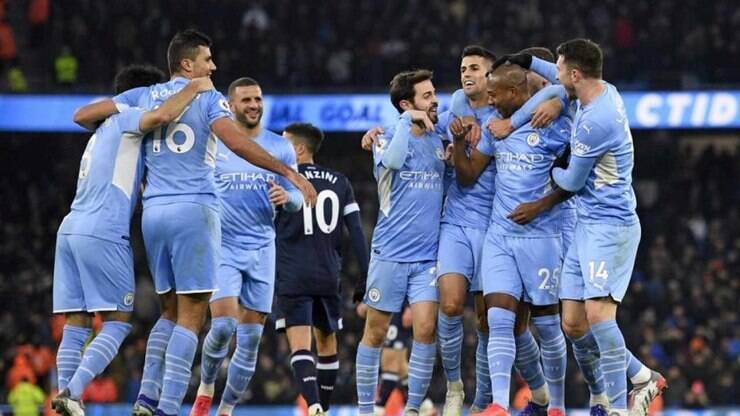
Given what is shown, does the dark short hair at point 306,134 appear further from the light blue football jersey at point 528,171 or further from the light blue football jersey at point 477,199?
the light blue football jersey at point 528,171

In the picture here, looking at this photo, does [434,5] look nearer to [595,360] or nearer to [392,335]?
[392,335]

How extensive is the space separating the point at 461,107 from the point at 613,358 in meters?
2.31

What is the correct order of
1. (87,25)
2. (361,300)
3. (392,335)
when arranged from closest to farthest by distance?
(361,300) → (392,335) → (87,25)

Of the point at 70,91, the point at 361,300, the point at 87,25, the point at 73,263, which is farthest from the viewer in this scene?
the point at 87,25


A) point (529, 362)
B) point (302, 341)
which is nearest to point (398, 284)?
point (529, 362)

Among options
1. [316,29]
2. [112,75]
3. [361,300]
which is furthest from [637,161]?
[361,300]

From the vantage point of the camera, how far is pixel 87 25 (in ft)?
94.0

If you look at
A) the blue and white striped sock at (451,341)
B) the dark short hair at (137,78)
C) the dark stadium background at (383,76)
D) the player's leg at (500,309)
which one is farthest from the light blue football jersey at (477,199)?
the dark stadium background at (383,76)

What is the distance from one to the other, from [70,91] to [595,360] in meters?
18.3

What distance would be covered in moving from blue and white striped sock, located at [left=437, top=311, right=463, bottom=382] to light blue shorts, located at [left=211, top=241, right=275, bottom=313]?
5.21 ft

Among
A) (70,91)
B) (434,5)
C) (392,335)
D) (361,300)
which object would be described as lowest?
(392,335)

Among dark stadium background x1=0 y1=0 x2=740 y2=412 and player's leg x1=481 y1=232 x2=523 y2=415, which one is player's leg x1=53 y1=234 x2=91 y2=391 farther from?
dark stadium background x1=0 y1=0 x2=740 y2=412

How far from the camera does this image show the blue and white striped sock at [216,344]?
11.1 meters

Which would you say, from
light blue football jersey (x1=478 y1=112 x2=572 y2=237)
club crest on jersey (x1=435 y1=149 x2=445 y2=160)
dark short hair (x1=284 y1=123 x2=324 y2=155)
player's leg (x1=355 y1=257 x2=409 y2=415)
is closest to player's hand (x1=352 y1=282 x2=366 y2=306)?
player's leg (x1=355 y1=257 x2=409 y2=415)
